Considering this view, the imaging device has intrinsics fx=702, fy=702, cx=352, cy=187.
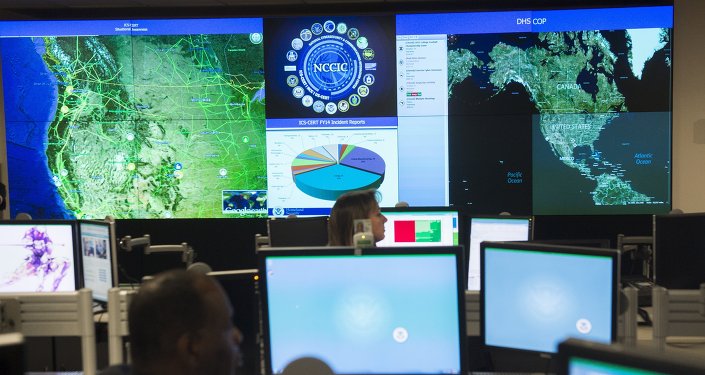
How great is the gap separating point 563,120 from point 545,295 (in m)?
4.21

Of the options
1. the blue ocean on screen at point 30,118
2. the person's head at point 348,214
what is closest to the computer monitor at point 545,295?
the person's head at point 348,214

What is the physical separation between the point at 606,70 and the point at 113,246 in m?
4.38

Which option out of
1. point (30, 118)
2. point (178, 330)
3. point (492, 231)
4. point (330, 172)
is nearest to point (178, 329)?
point (178, 330)

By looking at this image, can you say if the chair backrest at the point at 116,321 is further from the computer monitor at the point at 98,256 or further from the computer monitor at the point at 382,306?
the computer monitor at the point at 98,256

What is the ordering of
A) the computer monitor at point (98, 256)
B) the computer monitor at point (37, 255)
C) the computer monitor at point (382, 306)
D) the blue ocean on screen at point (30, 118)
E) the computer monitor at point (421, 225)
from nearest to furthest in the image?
the computer monitor at point (382, 306), the computer monitor at point (98, 256), the computer monitor at point (37, 255), the computer monitor at point (421, 225), the blue ocean on screen at point (30, 118)

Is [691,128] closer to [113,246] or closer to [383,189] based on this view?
[383,189]

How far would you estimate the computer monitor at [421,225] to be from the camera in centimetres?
411

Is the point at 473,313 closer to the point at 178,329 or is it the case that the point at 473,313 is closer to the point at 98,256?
the point at 178,329

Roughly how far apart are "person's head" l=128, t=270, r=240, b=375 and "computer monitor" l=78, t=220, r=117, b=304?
241cm

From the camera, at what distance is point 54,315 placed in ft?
7.60

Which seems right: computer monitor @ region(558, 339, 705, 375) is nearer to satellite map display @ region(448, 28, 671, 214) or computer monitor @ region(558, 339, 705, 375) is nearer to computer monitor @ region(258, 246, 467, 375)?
computer monitor @ region(258, 246, 467, 375)

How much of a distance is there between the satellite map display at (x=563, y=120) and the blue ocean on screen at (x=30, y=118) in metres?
3.61

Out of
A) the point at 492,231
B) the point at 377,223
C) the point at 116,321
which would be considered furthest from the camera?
the point at 492,231

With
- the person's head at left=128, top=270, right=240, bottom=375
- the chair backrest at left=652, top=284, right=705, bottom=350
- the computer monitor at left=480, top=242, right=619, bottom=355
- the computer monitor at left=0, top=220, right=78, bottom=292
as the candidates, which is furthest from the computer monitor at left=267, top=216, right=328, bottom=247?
the person's head at left=128, top=270, right=240, bottom=375
